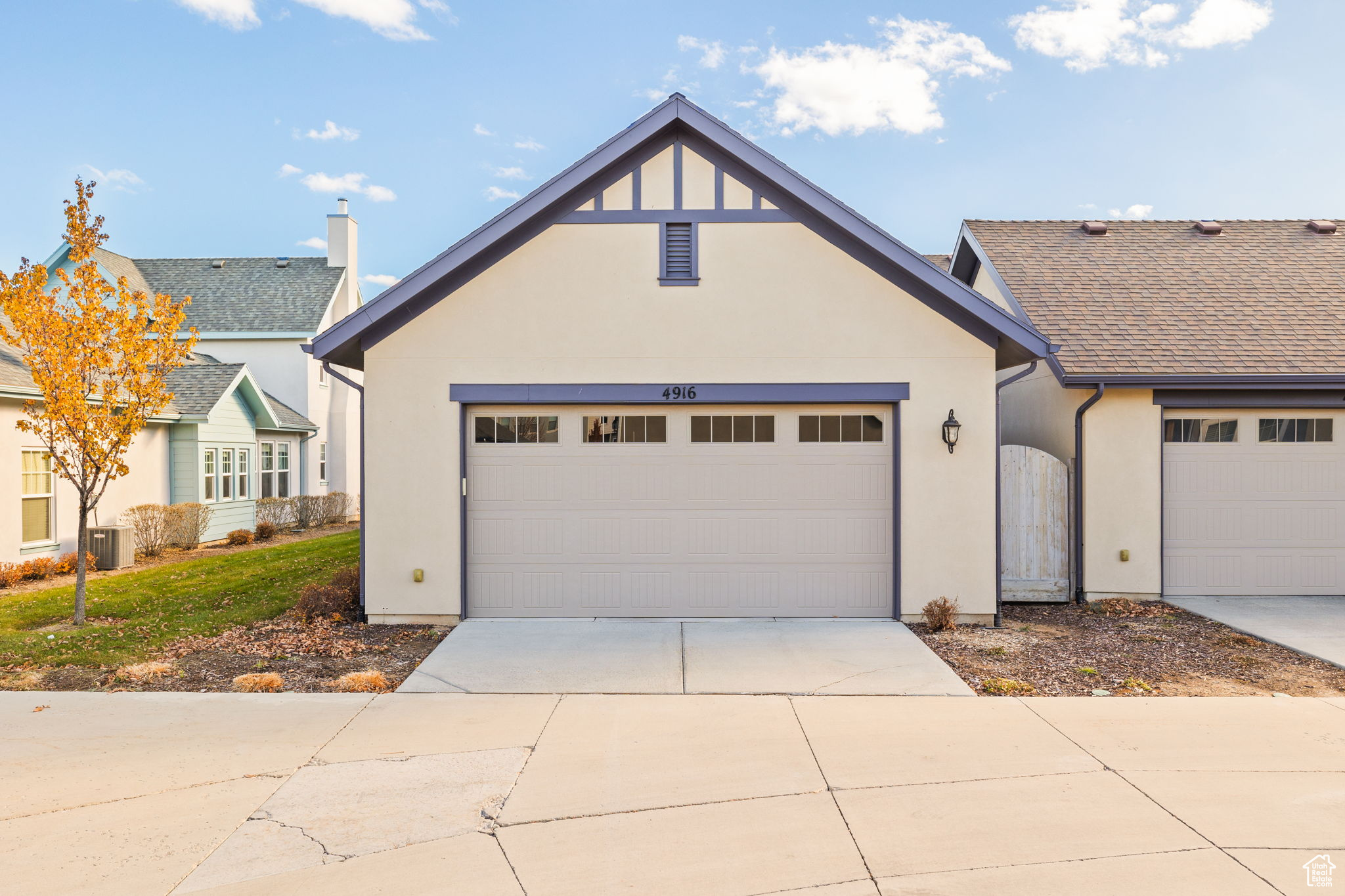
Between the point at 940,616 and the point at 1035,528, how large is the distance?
249 centimetres

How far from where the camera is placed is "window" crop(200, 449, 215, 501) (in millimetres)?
18191

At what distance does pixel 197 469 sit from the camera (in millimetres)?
17844

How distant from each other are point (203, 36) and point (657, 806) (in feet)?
56.6

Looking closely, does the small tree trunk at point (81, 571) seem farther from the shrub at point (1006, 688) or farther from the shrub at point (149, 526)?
the shrub at point (1006, 688)

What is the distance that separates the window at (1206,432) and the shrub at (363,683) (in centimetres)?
990

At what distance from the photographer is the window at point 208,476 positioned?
18.2 meters

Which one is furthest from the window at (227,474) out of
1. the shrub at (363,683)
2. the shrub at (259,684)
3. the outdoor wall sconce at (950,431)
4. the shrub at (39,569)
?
the outdoor wall sconce at (950,431)

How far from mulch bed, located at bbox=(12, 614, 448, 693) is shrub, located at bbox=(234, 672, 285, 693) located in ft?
0.23

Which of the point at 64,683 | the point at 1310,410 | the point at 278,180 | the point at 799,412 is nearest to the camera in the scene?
the point at 64,683

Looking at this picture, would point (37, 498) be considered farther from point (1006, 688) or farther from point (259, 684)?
point (1006, 688)

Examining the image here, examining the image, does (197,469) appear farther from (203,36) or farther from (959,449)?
(959,449)

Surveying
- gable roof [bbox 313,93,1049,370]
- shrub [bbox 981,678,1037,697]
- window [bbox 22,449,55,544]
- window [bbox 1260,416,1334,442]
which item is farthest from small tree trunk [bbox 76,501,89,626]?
window [bbox 1260,416,1334,442]

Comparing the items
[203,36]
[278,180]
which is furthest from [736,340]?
[278,180]

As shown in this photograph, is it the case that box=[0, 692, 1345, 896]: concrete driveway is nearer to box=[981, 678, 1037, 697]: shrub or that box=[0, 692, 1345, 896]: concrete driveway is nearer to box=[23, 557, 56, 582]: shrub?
box=[981, 678, 1037, 697]: shrub
